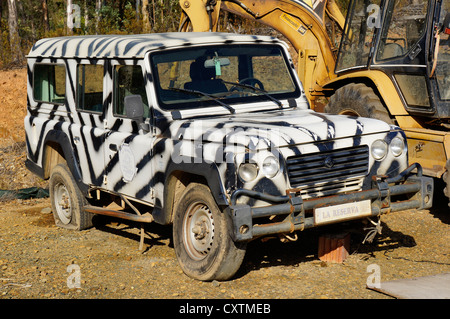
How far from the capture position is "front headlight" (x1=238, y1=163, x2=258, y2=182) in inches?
212

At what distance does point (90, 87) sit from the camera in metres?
7.46

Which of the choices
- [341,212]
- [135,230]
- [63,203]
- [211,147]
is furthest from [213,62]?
[63,203]

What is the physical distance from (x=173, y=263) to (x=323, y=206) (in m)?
1.75

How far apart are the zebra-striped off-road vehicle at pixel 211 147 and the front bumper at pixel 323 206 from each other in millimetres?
11

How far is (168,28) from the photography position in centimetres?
2458

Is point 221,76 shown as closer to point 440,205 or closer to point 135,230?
point 135,230

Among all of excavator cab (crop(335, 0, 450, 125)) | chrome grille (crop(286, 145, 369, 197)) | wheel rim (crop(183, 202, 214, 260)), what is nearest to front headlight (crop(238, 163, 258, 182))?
chrome grille (crop(286, 145, 369, 197))

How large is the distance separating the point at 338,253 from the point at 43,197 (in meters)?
5.35

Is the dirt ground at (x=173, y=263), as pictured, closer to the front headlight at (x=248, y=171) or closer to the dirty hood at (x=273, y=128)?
the front headlight at (x=248, y=171)

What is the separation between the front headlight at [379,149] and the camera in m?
6.09

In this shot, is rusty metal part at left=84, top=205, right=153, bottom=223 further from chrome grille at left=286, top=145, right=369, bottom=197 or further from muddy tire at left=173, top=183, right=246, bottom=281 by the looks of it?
chrome grille at left=286, top=145, right=369, bottom=197

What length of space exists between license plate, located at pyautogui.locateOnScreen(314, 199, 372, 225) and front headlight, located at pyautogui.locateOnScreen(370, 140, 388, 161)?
1.70 feet

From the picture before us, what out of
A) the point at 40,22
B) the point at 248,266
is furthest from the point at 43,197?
the point at 40,22

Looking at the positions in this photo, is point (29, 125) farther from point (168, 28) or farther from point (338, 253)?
point (168, 28)
